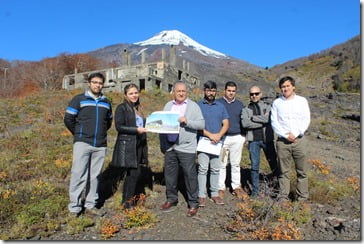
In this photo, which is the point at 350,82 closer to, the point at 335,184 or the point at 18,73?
the point at 335,184

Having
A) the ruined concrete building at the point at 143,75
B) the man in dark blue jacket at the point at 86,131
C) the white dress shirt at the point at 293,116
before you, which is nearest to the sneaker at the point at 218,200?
the white dress shirt at the point at 293,116

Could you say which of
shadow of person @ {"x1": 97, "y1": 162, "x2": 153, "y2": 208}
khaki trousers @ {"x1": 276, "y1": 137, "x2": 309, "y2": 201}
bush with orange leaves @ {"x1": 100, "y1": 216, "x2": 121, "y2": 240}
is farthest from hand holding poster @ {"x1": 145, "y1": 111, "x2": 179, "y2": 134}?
khaki trousers @ {"x1": 276, "y1": 137, "x2": 309, "y2": 201}

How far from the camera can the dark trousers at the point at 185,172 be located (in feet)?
16.0

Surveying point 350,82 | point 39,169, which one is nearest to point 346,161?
point 39,169

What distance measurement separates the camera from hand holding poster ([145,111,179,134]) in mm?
4684

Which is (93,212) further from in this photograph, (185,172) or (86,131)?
(185,172)

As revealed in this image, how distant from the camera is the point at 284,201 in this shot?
502 cm

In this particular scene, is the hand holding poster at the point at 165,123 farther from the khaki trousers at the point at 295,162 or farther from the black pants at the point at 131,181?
the khaki trousers at the point at 295,162

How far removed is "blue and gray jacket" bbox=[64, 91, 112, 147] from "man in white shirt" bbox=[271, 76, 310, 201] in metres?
2.76

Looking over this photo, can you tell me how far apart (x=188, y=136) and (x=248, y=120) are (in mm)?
1224

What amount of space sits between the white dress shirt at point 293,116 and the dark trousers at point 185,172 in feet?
4.89

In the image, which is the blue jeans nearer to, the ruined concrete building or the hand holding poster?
the hand holding poster

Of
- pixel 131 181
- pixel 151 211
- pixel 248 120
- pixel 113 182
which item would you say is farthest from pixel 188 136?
pixel 113 182

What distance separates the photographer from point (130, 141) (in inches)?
186
